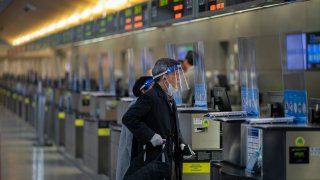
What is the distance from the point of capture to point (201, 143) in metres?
7.56

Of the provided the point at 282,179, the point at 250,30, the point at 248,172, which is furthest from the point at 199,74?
the point at 250,30

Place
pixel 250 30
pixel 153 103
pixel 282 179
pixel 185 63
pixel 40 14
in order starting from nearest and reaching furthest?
pixel 282 179 → pixel 153 103 → pixel 185 63 → pixel 250 30 → pixel 40 14

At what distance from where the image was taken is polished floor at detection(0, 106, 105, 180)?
12688mm

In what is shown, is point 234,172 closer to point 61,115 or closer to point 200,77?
point 200,77

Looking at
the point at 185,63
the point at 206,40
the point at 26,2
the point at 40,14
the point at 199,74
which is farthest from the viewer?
the point at 40,14

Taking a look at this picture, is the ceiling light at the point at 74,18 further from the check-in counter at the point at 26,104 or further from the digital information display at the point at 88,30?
the check-in counter at the point at 26,104

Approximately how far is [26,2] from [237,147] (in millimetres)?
13565

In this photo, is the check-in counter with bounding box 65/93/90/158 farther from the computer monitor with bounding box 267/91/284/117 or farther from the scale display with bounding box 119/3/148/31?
the computer monitor with bounding box 267/91/284/117

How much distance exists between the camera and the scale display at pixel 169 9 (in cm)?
922

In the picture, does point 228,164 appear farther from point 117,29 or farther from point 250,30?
point 250,30

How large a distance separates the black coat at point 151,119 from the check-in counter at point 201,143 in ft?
3.73

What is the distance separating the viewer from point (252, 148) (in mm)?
6004

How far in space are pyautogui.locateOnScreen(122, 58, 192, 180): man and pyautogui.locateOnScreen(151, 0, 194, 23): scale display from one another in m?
2.80

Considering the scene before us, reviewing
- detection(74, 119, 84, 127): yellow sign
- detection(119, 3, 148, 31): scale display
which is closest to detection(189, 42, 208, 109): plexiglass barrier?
detection(119, 3, 148, 31): scale display
